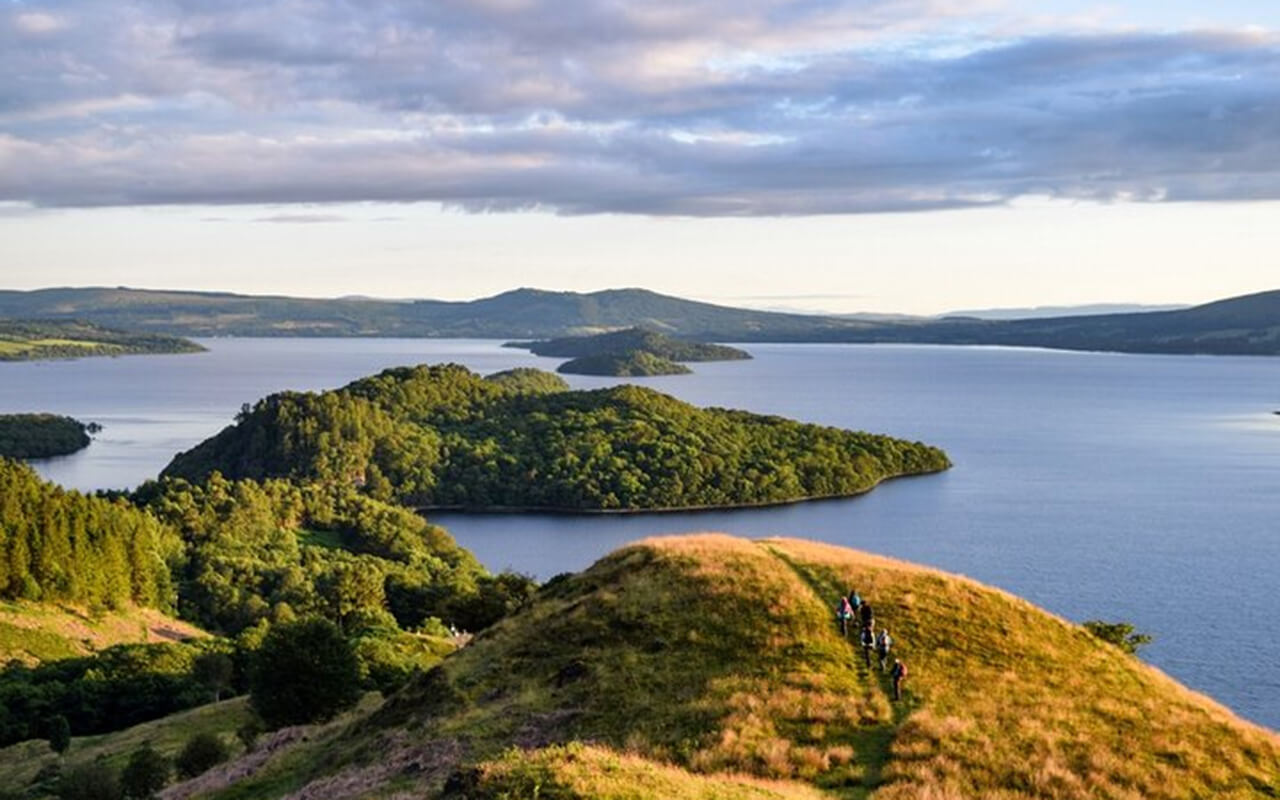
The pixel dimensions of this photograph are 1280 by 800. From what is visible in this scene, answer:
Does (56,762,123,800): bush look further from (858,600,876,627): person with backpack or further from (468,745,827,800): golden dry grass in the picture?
(858,600,876,627): person with backpack

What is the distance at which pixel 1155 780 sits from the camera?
4278 centimetres

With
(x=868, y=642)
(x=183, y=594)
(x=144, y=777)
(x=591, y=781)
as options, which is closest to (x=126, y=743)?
(x=144, y=777)

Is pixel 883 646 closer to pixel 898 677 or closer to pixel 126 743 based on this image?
pixel 898 677

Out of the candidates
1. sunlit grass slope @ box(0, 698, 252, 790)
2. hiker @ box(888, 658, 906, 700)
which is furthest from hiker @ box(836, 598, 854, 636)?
sunlit grass slope @ box(0, 698, 252, 790)

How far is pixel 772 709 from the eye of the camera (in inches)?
1848

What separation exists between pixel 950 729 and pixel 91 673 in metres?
75.6

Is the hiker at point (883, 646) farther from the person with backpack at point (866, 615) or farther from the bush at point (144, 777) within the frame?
the bush at point (144, 777)

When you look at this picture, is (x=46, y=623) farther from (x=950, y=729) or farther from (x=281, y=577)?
(x=950, y=729)

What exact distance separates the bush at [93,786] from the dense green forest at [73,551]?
78.7 meters

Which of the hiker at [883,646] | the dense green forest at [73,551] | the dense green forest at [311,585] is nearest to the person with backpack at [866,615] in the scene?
the hiker at [883,646]

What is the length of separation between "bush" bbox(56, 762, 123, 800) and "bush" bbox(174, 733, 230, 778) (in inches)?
140

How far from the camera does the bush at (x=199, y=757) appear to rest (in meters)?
62.4

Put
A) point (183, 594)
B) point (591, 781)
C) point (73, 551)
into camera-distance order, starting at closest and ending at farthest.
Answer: point (591, 781) < point (73, 551) < point (183, 594)

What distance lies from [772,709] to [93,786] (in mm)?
34297
